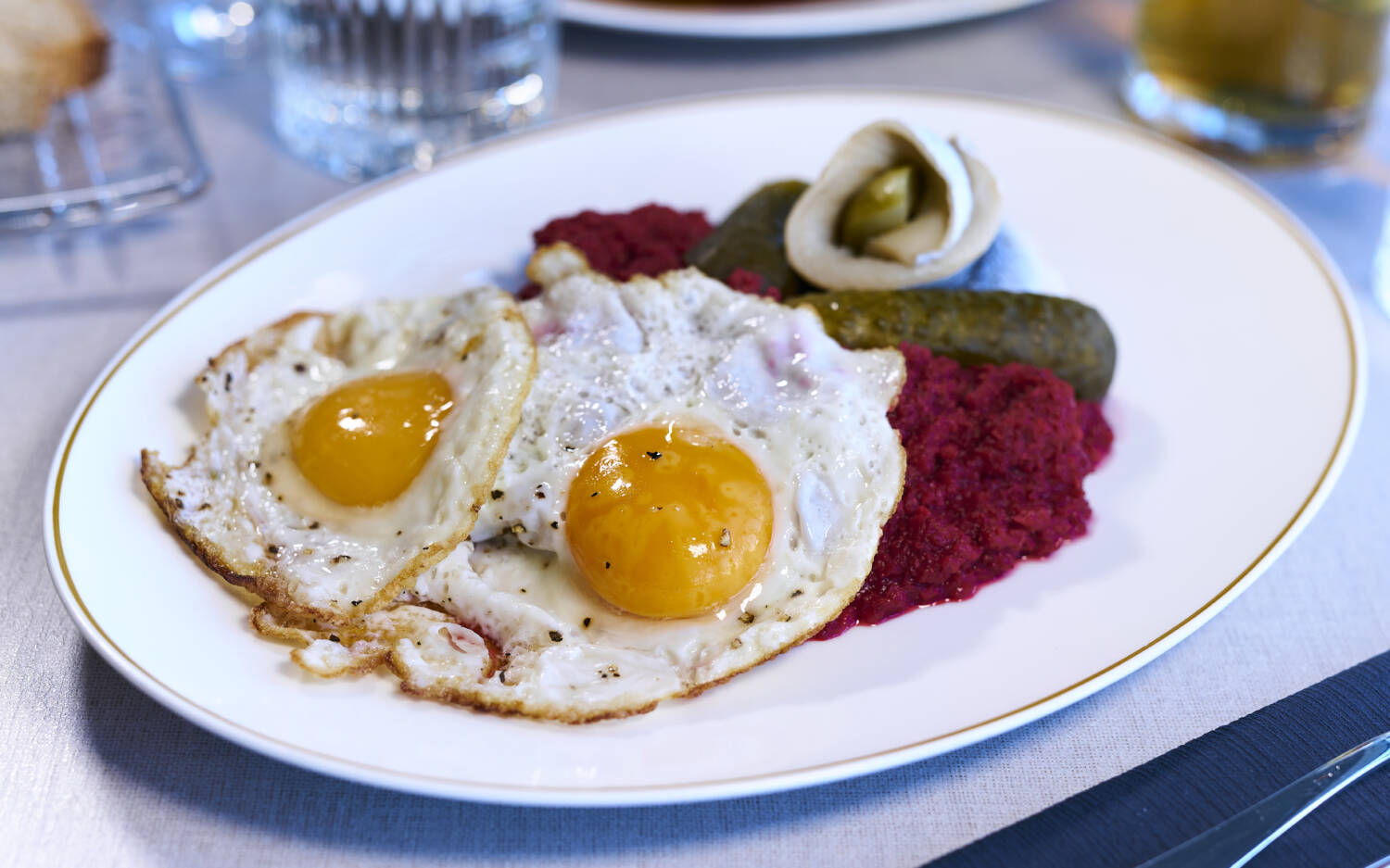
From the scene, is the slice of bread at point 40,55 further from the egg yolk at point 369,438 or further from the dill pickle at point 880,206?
the dill pickle at point 880,206

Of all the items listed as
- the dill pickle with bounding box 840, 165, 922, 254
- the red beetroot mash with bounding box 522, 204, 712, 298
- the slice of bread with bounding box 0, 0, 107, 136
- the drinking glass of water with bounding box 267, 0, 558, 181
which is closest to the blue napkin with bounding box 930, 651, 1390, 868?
the dill pickle with bounding box 840, 165, 922, 254

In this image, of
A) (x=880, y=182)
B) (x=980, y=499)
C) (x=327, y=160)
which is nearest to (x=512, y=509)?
(x=980, y=499)

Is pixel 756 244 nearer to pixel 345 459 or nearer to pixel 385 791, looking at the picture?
pixel 345 459

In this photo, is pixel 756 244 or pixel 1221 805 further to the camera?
pixel 756 244

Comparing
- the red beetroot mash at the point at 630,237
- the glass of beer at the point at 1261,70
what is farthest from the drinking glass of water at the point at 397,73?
the glass of beer at the point at 1261,70

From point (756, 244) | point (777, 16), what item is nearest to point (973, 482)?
point (756, 244)

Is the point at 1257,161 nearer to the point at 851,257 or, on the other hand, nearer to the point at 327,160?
the point at 851,257

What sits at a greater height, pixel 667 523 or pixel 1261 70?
pixel 1261 70
